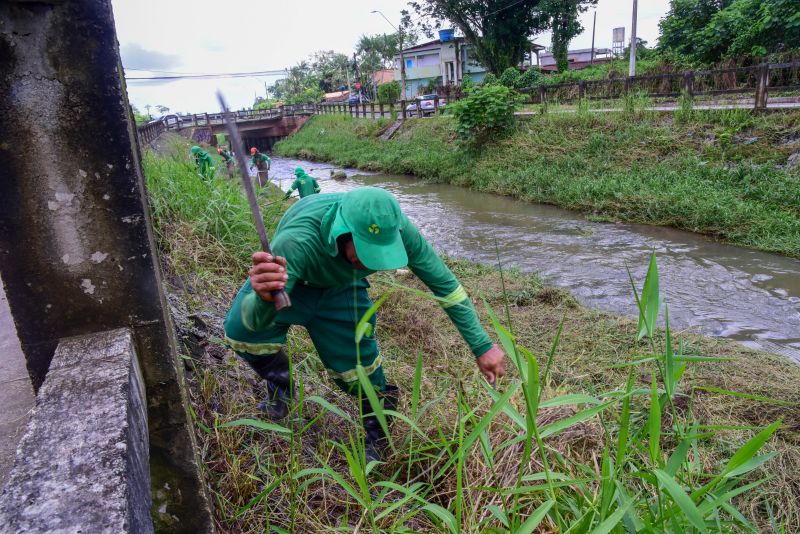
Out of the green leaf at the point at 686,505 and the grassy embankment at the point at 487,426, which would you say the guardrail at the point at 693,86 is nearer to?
the grassy embankment at the point at 487,426

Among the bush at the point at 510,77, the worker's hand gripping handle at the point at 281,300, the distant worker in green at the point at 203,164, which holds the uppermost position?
the bush at the point at 510,77

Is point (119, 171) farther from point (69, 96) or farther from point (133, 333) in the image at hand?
point (133, 333)

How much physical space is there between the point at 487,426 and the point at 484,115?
43.8ft

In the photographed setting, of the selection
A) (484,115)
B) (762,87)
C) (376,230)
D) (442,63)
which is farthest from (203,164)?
(442,63)

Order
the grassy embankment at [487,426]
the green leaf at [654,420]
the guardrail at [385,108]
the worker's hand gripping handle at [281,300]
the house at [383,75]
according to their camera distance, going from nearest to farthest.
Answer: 1. the green leaf at [654,420]
2. the grassy embankment at [487,426]
3. the worker's hand gripping handle at [281,300]
4. the guardrail at [385,108]
5. the house at [383,75]

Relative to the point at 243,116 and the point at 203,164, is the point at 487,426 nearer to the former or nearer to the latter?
the point at 203,164

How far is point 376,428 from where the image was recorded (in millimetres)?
2436

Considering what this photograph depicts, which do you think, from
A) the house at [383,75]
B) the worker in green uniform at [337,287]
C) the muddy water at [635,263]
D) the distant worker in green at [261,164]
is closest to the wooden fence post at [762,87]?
the muddy water at [635,263]

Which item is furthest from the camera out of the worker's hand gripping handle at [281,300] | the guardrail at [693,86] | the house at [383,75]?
the house at [383,75]

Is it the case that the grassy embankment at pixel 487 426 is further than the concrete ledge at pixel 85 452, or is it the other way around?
the grassy embankment at pixel 487 426

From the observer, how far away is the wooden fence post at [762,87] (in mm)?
9844

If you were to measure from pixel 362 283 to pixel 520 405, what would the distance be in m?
0.91

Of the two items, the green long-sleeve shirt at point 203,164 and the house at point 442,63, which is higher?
the house at point 442,63

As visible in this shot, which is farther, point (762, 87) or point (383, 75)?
point (383, 75)
